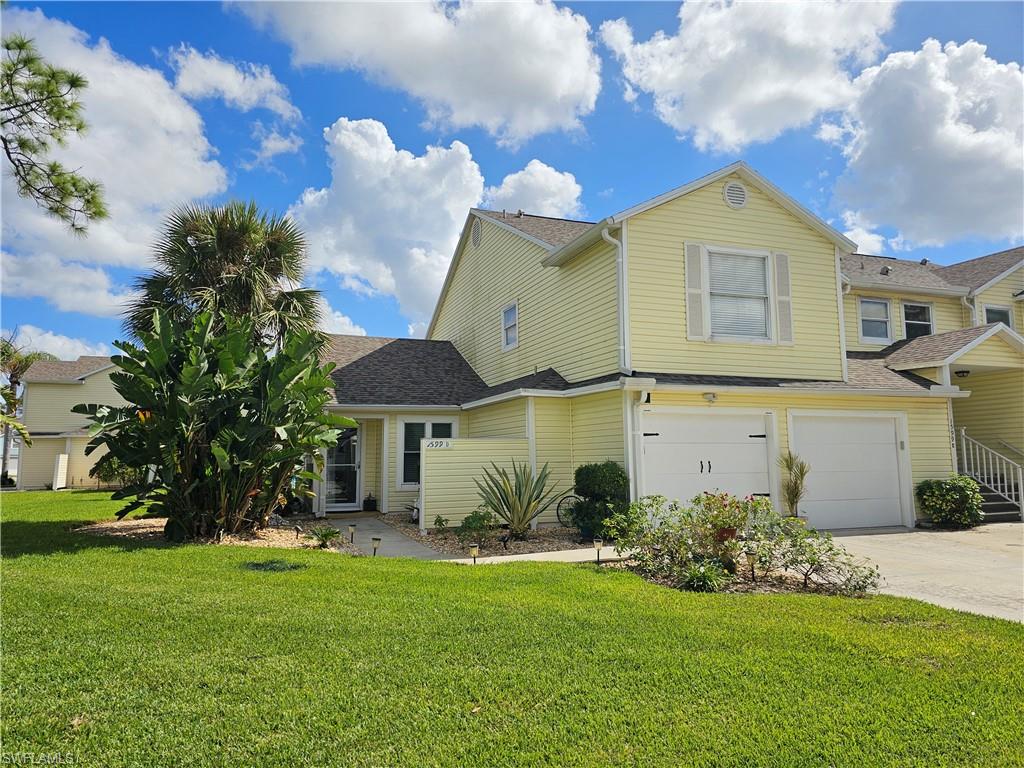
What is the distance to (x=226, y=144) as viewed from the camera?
12.4m

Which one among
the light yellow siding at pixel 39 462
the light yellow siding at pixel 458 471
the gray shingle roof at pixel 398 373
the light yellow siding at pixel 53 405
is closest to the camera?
the light yellow siding at pixel 458 471

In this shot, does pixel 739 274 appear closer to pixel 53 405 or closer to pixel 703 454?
pixel 703 454

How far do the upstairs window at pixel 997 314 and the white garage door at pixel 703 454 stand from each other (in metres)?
11.2

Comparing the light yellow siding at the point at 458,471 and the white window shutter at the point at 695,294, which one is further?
the white window shutter at the point at 695,294

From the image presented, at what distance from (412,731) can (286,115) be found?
12.9 meters

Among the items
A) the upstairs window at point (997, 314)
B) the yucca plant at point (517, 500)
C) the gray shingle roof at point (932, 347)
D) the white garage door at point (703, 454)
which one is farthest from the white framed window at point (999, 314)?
the yucca plant at point (517, 500)

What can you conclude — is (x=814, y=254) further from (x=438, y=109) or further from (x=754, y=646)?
(x=754, y=646)

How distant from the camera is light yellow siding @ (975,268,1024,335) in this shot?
17.9m

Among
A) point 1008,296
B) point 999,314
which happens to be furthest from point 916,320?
point 1008,296

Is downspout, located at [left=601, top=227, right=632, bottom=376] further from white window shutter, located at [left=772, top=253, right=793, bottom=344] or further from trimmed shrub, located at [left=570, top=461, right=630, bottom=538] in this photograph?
white window shutter, located at [left=772, top=253, right=793, bottom=344]

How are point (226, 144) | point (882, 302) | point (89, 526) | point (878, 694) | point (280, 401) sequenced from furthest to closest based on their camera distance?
1. point (882, 302)
2. point (226, 144)
3. point (89, 526)
4. point (280, 401)
5. point (878, 694)

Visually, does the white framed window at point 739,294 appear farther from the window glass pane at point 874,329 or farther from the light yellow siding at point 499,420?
the window glass pane at point 874,329

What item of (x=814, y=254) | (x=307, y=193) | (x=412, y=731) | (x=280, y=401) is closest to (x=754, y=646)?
(x=412, y=731)

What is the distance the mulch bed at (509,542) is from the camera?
991 centimetres
